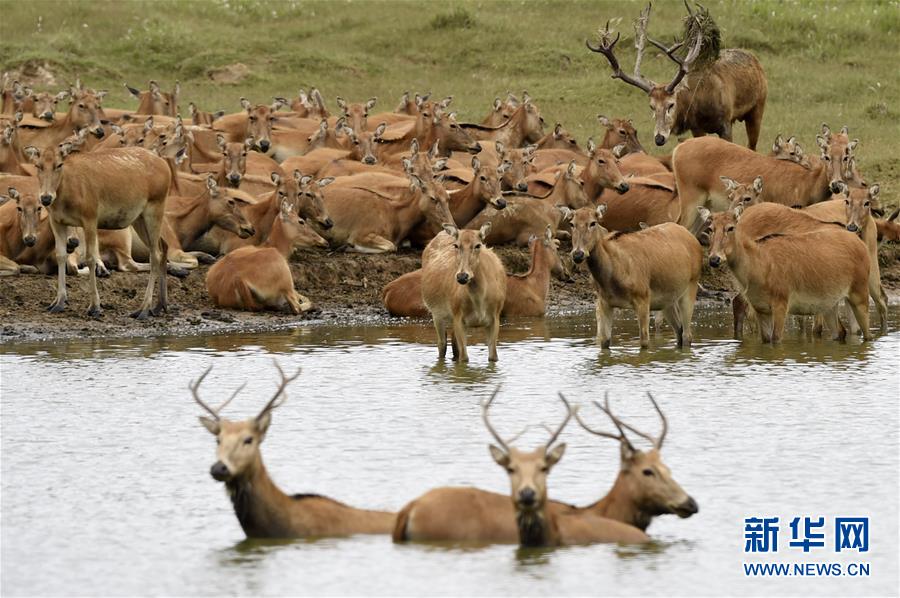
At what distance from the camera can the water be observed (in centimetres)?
812

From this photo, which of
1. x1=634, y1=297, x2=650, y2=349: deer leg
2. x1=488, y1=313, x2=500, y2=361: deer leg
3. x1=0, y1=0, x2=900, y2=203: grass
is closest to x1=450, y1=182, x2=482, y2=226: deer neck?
x1=634, y1=297, x2=650, y2=349: deer leg

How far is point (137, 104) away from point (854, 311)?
1614cm

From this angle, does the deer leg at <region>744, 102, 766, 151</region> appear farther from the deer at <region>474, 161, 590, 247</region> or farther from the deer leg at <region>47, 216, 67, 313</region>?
the deer leg at <region>47, 216, 67, 313</region>

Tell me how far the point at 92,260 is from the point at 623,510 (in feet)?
25.5

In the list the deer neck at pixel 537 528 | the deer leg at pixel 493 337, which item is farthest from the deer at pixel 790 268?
the deer neck at pixel 537 528

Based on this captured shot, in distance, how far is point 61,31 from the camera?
32250 millimetres

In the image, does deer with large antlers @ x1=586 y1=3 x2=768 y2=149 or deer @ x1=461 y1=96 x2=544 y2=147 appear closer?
deer with large antlers @ x1=586 y1=3 x2=768 y2=149

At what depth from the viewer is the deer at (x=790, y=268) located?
14172 mm

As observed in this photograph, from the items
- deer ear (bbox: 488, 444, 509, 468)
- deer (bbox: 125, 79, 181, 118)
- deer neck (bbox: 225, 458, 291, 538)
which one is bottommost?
deer neck (bbox: 225, 458, 291, 538)

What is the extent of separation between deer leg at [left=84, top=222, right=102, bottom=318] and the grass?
11705mm

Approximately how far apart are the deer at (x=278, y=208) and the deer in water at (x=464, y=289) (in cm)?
369

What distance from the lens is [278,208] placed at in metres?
17.6

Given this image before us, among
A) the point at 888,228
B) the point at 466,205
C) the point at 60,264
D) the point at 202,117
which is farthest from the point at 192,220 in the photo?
the point at 202,117

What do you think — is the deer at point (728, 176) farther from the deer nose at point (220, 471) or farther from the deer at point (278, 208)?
the deer nose at point (220, 471)
